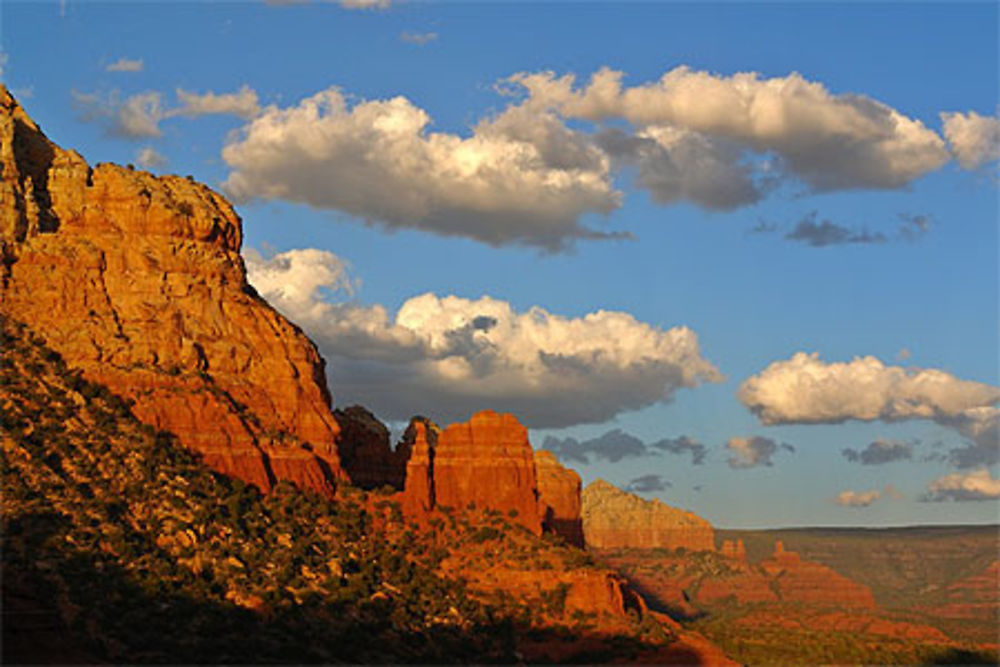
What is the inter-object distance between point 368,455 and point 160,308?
109 feet

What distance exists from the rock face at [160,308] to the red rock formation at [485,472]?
1678 cm

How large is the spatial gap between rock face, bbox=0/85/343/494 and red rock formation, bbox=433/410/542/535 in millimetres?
16778

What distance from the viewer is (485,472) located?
169m

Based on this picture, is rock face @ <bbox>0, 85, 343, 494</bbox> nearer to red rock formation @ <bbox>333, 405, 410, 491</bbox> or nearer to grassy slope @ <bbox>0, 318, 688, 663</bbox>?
grassy slope @ <bbox>0, 318, 688, 663</bbox>

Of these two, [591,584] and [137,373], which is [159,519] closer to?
[137,373]

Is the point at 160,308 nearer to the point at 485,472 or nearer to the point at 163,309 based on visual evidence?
the point at 163,309

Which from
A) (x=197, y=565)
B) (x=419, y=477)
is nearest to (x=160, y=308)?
(x=197, y=565)

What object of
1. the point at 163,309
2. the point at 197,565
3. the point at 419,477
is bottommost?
the point at 197,565

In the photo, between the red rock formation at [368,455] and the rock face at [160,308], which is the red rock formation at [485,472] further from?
the rock face at [160,308]

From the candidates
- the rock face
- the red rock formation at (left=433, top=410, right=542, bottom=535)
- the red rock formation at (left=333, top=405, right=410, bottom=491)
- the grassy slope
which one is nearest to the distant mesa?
the rock face

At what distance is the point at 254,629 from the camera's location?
117m

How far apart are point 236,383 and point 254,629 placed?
3520 cm

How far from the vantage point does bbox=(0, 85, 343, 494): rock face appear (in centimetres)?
14025

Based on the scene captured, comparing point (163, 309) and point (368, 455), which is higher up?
point (163, 309)
